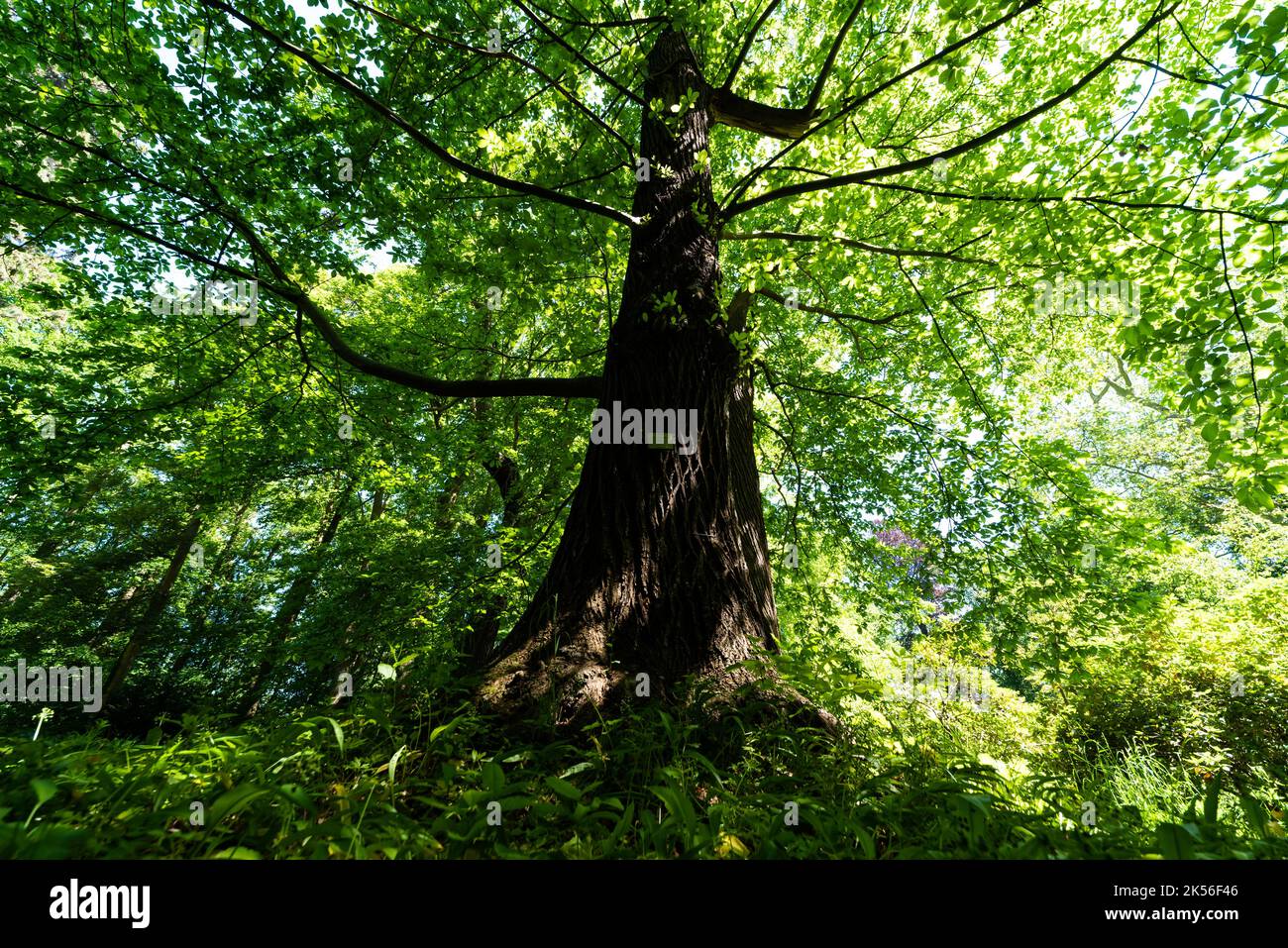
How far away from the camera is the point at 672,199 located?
12.2 ft

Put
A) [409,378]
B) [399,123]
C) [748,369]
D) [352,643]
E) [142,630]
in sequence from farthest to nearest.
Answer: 1. [142,630]
2. [352,643]
3. [748,369]
4. [409,378]
5. [399,123]

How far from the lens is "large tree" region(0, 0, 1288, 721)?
2.65 meters

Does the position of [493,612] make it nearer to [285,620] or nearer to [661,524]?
[661,524]

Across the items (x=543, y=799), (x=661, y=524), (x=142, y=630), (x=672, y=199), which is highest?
(x=672, y=199)

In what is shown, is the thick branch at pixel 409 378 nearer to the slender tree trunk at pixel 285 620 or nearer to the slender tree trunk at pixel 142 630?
the slender tree trunk at pixel 285 620

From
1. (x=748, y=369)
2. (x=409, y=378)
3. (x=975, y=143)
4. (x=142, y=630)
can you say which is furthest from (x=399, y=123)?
(x=142, y=630)

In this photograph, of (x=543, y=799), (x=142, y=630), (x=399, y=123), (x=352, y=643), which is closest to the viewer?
(x=543, y=799)

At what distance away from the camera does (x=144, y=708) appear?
1415 centimetres

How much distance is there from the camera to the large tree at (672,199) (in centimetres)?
265

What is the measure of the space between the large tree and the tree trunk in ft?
0.06

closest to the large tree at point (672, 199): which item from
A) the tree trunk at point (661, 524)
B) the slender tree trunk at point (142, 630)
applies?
the tree trunk at point (661, 524)

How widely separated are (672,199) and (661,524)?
263 centimetres

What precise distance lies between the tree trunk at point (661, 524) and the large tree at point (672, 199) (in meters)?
0.02
